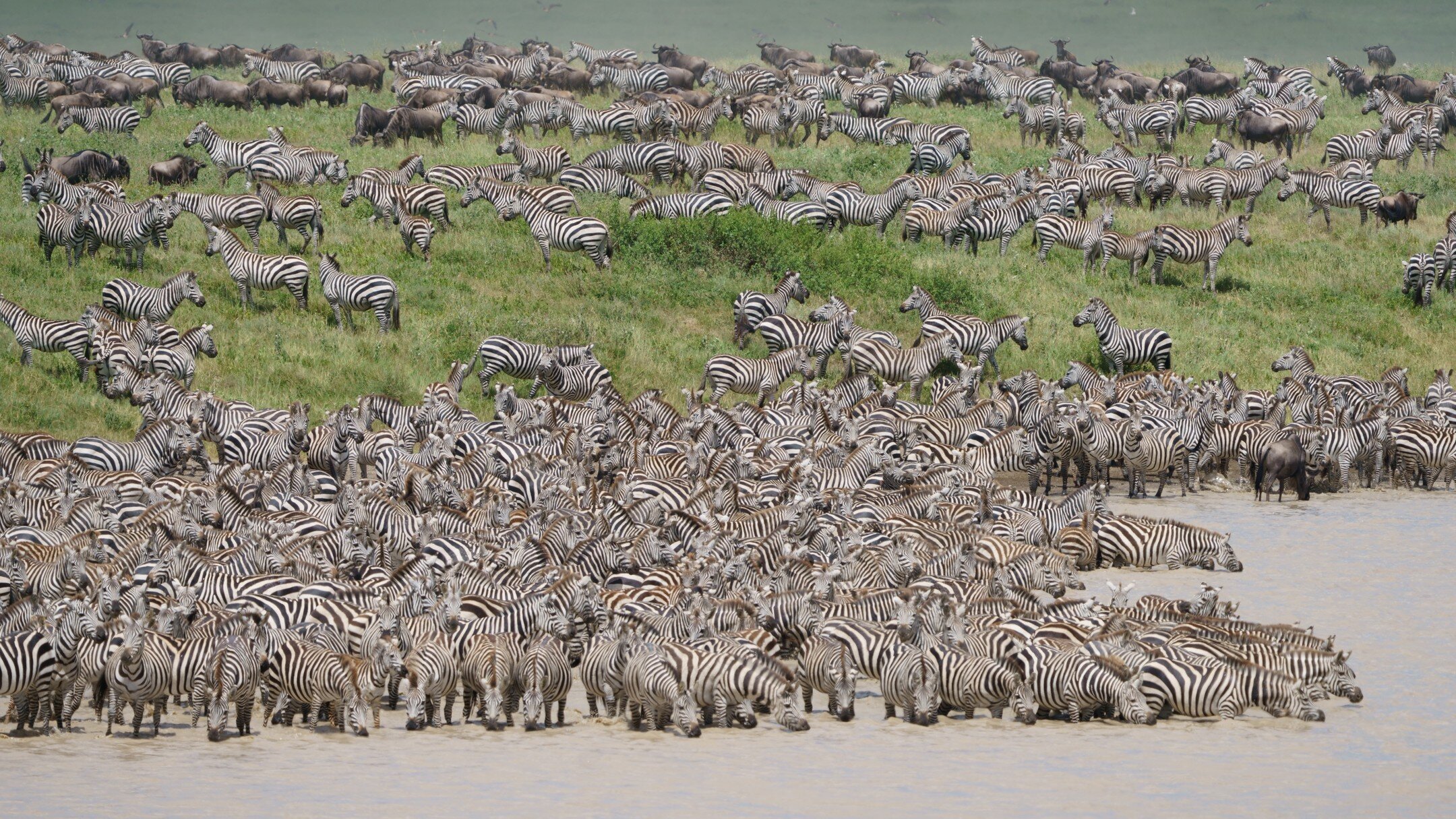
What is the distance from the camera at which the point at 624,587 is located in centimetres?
1616

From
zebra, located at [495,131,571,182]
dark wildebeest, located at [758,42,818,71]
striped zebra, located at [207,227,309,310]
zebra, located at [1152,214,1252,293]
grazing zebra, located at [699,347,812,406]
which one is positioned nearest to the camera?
grazing zebra, located at [699,347,812,406]

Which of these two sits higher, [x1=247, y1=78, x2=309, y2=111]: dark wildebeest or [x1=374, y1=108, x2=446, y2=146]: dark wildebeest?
[x1=247, y1=78, x2=309, y2=111]: dark wildebeest

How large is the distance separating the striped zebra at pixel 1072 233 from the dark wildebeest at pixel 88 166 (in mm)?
18647

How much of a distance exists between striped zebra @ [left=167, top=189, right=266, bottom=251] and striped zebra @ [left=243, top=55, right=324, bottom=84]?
787 inches

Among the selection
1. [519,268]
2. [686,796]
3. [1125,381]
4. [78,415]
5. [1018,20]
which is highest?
[1018,20]

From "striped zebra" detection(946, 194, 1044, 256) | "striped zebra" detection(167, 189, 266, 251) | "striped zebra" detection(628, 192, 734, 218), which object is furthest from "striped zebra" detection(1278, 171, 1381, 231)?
"striped zebra" detection(167, 189, 266, 251)

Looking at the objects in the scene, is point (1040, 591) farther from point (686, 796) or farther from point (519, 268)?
point (519, 268)

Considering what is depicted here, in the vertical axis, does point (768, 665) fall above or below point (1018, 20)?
below

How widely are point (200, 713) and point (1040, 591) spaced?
330 inches

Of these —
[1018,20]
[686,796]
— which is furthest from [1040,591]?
[1018,20]

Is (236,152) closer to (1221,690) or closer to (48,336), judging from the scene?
(48,336)

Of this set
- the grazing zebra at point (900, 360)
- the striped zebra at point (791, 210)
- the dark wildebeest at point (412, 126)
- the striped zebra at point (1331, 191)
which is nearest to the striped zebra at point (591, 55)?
the dark wildebeest at point (412, 126)

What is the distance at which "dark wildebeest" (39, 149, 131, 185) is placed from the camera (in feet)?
118

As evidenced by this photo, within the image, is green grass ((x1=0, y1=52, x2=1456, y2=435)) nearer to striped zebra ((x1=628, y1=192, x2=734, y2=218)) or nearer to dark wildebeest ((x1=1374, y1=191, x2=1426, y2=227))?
dark wildebeest ((x1=1374, y1=191, x2=1426, y2=227))
